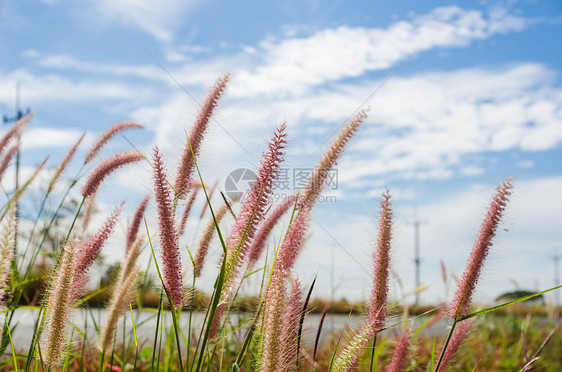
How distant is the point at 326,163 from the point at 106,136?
1860 millimetres

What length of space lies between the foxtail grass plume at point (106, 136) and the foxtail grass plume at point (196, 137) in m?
1.38

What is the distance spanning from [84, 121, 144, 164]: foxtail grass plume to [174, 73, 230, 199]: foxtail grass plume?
138 centimetres

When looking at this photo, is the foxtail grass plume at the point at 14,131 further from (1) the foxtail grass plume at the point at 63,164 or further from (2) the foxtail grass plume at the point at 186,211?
(2) the foxtail grass plume at the point at 186,211

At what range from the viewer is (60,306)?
76.4 inches

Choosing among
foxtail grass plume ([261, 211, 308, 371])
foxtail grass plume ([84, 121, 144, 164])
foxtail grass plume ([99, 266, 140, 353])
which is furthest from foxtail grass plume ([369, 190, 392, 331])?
foxtail grass plume ([84, 121, 144, 164])

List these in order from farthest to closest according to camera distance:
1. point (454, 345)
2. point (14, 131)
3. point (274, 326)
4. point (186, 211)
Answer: point (14, 131) < point (186, 211) < point (454, 345) < point (274, 326)

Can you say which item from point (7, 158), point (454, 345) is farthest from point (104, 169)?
point (454, 345)

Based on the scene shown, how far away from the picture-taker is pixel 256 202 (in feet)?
5.47

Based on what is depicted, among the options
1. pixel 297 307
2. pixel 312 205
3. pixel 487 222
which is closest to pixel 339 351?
pixel 297 307

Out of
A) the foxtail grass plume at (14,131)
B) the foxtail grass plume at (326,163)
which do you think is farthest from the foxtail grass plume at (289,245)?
the foxtail grass plume at (14,131)

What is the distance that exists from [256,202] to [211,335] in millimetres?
891

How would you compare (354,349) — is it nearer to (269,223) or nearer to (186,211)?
(269,223)

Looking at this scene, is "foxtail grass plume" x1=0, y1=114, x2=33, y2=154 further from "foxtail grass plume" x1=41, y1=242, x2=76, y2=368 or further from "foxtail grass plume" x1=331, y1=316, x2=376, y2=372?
"foxtail grass plume" x1=331, y1=316, x2=376, y2=372

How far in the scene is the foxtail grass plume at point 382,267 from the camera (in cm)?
186
